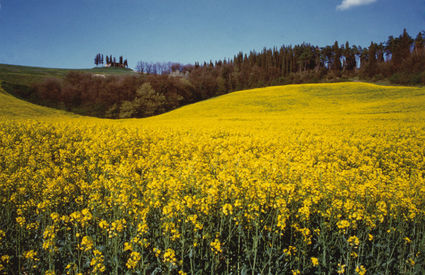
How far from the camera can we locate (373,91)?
37.2 meters

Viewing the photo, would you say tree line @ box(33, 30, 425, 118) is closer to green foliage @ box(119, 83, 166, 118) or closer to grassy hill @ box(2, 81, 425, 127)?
green foliage @ box(119, 83, 166, 118)

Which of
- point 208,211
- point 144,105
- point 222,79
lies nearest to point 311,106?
point 208,211

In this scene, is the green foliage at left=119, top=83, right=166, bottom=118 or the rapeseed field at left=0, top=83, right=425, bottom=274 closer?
the rapeseed field at left=0, top=83, right=425, bottom=274

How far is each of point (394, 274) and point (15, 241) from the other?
668 cm

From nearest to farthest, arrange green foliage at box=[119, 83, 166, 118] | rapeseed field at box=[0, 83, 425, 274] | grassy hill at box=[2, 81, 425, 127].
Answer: rapeseed field at box=[0, 83, 425, 274] < grassy hill at box=[2, 81, 425, 127] < green foliage at box=[119, 83, 166, 118]

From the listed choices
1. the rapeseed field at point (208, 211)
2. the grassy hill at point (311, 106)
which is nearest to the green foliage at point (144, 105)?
the grassy hill at point (311, 106)

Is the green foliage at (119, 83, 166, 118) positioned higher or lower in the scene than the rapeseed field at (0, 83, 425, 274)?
higher

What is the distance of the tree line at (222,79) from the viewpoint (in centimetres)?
5732

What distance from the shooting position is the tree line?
5732 centimetres

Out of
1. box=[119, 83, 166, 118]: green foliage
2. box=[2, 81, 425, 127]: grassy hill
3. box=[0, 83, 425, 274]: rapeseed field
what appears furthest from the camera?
box=[119, 83, 166, 118]: green foliage

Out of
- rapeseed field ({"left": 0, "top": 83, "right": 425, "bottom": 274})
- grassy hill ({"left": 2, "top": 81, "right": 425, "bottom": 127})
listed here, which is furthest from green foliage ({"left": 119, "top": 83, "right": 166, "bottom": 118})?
rapeseed field ({"left": 0, "top": 83, "right": 425, "bottom": 274})

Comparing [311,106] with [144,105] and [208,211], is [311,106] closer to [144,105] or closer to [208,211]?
[208,211]

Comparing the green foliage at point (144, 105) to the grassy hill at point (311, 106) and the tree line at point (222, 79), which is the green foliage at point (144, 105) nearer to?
the tree line at point (222, 79)

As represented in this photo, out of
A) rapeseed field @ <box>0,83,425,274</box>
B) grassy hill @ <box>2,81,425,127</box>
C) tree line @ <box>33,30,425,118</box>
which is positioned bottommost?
rapeseed field @ <box>0,83,425,274</box>
